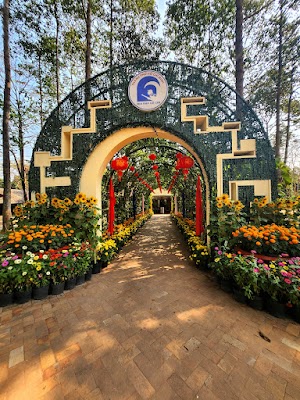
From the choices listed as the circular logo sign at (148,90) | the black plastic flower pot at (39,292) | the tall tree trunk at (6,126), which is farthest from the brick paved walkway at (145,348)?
the tall tree trunk at (6,126)

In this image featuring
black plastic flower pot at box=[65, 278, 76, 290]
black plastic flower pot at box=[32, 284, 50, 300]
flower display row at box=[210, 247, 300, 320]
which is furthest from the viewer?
black plastic flower pot at box=[65, 278, 76, 290]

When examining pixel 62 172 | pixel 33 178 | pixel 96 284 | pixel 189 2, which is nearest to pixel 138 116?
pixel 62 172

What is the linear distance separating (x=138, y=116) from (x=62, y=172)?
2385mm

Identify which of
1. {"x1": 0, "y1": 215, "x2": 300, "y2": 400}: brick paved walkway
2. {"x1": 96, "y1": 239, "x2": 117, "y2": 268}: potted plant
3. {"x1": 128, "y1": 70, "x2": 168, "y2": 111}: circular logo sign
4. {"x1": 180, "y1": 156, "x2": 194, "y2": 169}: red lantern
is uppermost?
{"x1": 128, "y1": 70, "x2": 168, "y2": 111}: circular logo sign

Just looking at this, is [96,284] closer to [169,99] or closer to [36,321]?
[36,321]

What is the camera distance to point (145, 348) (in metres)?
1.88

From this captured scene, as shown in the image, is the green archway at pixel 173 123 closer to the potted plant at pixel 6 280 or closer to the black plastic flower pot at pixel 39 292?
the potted plant at pixel 6 280

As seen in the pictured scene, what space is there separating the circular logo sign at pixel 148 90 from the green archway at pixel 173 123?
0.13m

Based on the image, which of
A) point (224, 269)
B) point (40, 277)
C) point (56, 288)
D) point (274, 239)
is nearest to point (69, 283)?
point (56, 288)

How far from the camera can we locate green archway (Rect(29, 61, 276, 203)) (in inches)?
151

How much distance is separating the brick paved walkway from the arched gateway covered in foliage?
244 centimetres

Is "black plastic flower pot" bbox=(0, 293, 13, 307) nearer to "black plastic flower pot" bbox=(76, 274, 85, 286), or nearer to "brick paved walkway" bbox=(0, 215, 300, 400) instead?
"brick paved walkway" bbox=(0, 215, 300, 400)

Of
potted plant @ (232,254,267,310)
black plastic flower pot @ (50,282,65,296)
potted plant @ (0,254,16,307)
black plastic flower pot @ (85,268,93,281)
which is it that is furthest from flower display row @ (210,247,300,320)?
potted plant @ (0,254,16,307)

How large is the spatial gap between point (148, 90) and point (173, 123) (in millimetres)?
1046
